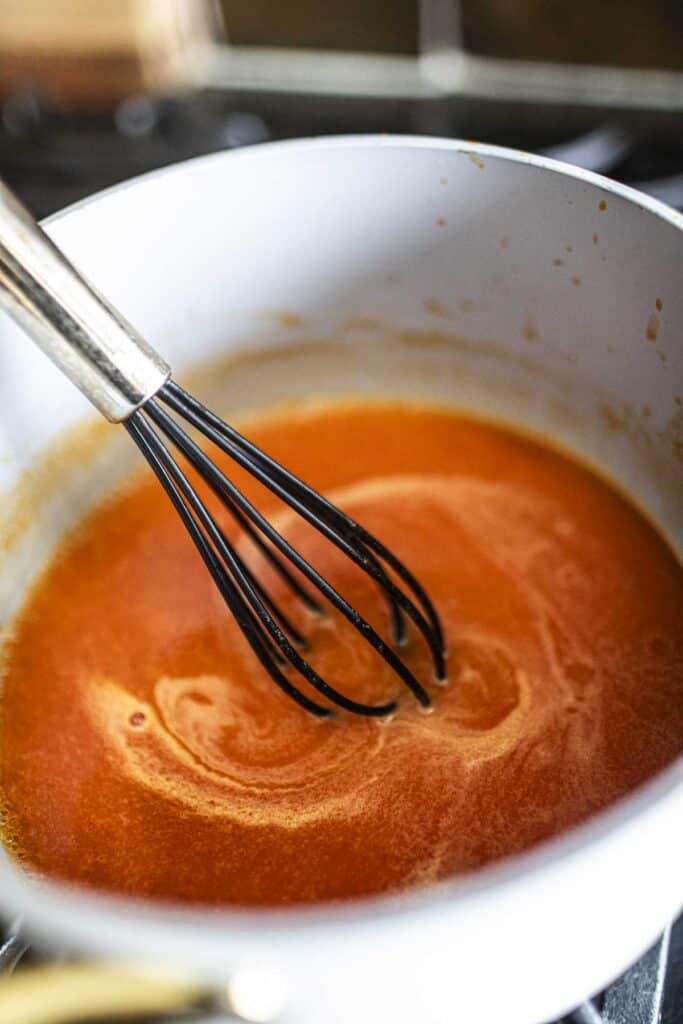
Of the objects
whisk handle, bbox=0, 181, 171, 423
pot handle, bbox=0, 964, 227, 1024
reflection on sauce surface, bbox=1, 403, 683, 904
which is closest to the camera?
pot handle, bbox=0, 964, 227, 1024

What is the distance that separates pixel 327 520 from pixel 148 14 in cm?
92

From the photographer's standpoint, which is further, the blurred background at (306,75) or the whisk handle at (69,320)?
the blurred background at (306,75)

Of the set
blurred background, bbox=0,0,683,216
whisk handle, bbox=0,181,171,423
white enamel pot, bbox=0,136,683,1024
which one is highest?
blurred background, bbox=0,0,683,216

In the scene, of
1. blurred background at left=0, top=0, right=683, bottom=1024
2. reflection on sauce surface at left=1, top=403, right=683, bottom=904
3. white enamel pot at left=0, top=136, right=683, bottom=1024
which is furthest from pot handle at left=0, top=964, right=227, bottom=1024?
blurred background at left=0, top=0, right=683, bottom=1024

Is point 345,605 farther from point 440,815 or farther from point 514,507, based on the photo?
point 514,507

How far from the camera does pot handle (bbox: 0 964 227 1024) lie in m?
0.42

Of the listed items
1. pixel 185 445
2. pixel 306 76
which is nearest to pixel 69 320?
pixel 185 445

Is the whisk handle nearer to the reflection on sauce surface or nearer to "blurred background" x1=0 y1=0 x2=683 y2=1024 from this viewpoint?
the reflection on sauce surface

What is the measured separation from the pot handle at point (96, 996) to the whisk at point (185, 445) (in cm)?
29

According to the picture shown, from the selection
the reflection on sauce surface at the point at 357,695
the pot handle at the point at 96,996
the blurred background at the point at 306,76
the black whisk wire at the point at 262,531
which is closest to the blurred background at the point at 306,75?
the blurred background at the point at 306,76

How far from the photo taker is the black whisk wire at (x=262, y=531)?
674mm

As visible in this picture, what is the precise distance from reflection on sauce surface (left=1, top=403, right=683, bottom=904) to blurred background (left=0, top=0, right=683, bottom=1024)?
523 mm

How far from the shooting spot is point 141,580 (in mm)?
904

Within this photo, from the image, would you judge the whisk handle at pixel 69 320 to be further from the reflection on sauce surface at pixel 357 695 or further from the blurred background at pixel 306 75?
the blurred background at pixel 306 75
